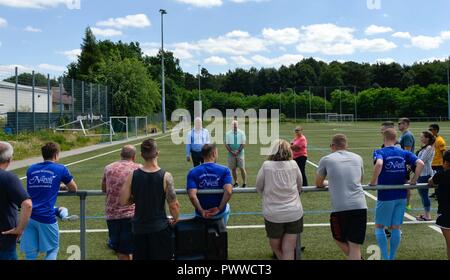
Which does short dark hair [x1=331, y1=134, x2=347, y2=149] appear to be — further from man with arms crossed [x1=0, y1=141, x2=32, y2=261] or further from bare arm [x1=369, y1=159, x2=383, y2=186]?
man with arms crossed [x1=0, y1=141, x2=32, y2=261]

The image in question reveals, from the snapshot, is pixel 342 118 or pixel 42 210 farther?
pixel 342 118

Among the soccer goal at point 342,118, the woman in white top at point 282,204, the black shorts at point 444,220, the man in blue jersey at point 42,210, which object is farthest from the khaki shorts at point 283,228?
the soccer goal at point 342,118

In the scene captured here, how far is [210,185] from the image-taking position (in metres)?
5.47

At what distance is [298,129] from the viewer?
1209 centimetres

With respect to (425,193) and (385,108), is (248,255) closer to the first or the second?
(425,193)

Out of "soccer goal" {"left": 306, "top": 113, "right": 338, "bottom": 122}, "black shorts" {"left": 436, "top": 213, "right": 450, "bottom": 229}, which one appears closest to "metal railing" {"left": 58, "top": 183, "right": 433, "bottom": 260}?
"black shorts" {"left": 436, "top": 213, "right": 450, "bottom": 229}

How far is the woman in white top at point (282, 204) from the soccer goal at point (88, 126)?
29.8 metres

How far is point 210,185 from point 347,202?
1604mm

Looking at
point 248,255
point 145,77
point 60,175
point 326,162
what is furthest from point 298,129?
point 145,77

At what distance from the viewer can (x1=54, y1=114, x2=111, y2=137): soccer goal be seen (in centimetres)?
3497

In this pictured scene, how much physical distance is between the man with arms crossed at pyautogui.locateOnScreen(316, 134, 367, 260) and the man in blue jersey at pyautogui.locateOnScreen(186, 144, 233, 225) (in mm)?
1243

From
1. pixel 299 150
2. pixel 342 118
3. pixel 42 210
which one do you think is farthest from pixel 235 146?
pixel 342 118

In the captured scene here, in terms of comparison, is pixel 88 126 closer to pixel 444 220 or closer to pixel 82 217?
pixel 82 217

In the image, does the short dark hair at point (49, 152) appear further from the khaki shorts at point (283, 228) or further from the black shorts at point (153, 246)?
the khaki shorts at point (283, 228)
